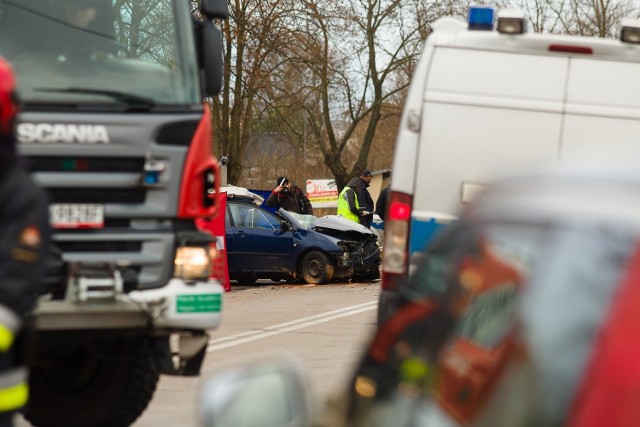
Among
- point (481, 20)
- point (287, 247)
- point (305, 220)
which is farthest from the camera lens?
point (305, 220)

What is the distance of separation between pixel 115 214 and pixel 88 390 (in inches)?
43.2

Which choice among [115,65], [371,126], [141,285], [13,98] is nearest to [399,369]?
[13,98]

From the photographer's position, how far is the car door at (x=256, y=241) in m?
21.6

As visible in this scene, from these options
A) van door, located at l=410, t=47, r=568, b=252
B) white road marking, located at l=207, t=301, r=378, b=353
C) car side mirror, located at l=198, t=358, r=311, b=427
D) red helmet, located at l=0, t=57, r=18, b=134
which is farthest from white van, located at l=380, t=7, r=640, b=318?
car side mirror, located at l=198, t=358, r=311, b=427

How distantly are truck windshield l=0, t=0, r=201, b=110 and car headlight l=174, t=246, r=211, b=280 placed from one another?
0.82 m

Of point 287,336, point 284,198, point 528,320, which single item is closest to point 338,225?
point 284,198

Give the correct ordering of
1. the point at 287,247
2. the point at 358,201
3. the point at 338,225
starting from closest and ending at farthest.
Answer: the point at 287,247 → the point at 338,225 → the point at 358,201

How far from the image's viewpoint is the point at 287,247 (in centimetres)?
2184

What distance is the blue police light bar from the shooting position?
29.8 feet

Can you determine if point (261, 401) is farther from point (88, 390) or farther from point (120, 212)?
point (88, 390)

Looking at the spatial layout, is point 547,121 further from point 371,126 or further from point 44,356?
point 371,126

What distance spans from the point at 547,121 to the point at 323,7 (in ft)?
98.3

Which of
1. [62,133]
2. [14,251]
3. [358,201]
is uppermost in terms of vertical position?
[62,133]

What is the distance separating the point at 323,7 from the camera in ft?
125
